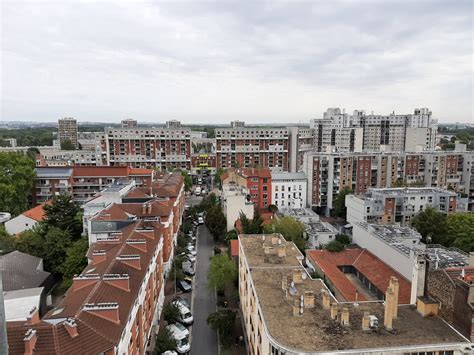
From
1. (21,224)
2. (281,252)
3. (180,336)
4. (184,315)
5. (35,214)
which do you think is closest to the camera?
(180,336)

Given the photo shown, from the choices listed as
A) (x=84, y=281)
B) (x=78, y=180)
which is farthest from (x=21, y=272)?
(x=78, y=180)

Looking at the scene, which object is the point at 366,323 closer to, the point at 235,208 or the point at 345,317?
the point at 345,317

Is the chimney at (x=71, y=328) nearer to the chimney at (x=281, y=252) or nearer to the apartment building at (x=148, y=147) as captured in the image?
the chimney at (x=281, y=252)

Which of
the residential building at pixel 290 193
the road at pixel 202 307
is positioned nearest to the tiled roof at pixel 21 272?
the road at pixel 202 307

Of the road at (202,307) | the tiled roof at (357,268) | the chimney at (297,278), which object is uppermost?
the chimney at (297,278)

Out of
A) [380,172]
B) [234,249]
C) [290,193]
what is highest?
[380,172]

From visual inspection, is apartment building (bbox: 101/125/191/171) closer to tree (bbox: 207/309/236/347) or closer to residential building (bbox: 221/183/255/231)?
residential building (bbox: 221/183/255/231)
